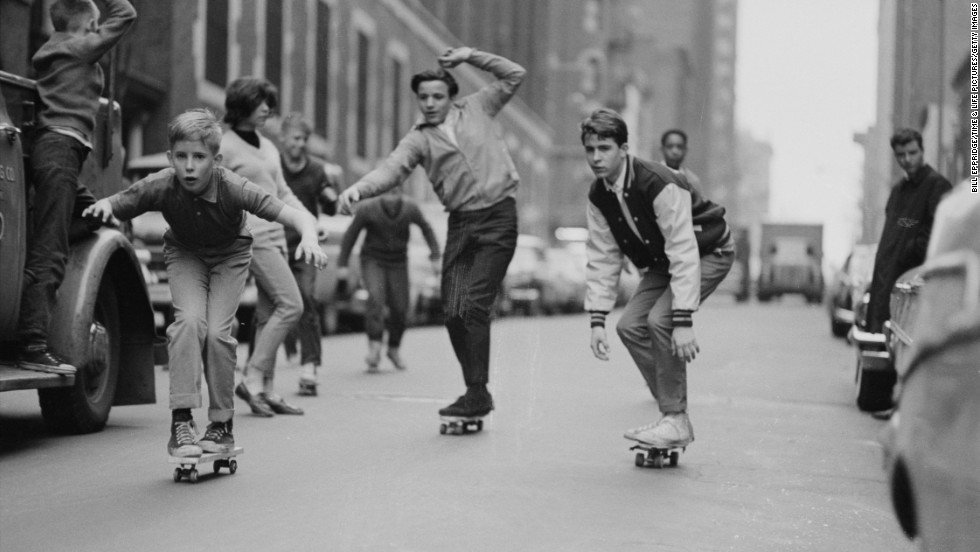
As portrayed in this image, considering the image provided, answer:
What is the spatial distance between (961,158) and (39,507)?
90.3 feet

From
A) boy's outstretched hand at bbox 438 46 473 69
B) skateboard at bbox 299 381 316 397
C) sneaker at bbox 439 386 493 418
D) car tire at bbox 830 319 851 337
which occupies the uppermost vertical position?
boy's outstretched hand at bbox 438 46 473 69

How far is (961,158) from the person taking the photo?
31.2m

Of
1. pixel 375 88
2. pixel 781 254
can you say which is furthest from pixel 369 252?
pixel 781 254

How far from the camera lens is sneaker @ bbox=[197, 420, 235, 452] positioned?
23.4 ft

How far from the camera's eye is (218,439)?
23.7ft

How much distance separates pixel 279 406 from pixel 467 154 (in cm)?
219

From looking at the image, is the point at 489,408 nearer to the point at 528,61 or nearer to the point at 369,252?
the point at 369,252

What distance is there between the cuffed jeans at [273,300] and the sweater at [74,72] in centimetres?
169

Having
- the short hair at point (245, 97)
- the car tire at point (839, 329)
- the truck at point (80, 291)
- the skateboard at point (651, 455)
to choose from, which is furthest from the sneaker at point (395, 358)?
the car tire at point (839, 329)

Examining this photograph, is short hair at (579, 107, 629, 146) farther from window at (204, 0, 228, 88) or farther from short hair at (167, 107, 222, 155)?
→ window at (204, 0, 228, 88)

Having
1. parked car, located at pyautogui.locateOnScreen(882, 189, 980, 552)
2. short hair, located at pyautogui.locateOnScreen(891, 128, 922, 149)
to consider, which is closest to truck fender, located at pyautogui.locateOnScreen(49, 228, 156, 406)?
short hair, located at pyautogui.locateOnScreen(891, 128, 922, 149)

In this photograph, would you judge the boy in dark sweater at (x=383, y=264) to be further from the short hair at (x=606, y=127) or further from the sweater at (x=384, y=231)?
the short hair at (x=606, y=127)

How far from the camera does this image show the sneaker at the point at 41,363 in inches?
308

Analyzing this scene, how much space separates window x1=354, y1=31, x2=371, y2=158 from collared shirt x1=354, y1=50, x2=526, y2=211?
33.3m
